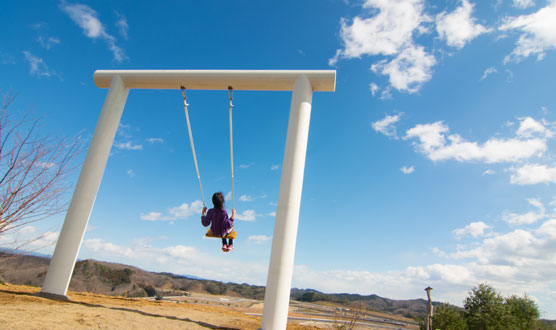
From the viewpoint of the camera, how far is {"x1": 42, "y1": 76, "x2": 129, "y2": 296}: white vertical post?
20.8 feet

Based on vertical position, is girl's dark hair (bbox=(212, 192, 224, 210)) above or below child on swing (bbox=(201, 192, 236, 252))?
above

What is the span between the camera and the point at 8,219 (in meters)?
4.20

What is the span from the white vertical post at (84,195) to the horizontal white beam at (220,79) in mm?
447

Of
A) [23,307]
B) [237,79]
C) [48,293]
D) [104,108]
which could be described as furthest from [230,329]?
[104,108]

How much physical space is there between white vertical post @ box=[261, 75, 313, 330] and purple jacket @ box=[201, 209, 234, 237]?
4.53 ft

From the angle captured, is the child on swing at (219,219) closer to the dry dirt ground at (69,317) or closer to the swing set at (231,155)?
the swing set at (231,155)

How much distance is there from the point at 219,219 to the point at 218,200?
418mm

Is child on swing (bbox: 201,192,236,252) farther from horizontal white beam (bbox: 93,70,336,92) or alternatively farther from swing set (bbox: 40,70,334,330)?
horizontal white beam (bbox: 93,70,336,92)

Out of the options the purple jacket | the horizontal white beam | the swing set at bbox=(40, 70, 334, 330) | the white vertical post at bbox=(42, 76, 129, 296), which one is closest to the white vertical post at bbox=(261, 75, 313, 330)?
the swing set at bbox=(40, 70, 334, 330)

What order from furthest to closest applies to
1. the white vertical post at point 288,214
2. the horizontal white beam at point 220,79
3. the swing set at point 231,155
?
the horizontal white beam at point 220,79
the swing set at point 231,155
the white vertical post at point 288,214

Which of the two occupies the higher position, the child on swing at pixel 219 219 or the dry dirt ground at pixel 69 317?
the child on swing at pixel 219 219

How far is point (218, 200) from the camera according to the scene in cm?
677

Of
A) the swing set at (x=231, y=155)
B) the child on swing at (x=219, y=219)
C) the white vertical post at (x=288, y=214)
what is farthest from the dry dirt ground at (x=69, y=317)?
the child on swing at (x=219, y=219)

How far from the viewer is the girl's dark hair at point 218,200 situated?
6.77 metres
